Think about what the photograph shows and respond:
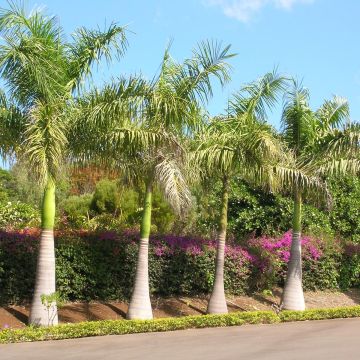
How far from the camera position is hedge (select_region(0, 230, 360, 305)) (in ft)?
44.6

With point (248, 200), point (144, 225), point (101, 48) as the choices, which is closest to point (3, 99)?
point (101, 48)

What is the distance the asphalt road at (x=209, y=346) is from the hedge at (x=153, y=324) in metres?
0.31

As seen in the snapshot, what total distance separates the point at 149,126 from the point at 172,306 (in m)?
5.23

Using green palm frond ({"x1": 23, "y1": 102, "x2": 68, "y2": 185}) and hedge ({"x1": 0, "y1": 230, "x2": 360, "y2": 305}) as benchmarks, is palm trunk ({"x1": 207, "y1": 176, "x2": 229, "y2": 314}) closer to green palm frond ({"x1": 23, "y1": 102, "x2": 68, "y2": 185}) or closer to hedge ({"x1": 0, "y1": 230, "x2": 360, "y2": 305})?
hedge ({"x1": 0, "y1": 230, "x2": 360, "y2": 305})

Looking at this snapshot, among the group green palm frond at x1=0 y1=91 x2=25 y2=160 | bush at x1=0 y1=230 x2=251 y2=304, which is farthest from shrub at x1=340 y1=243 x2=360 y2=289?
green palm frond at x1=0 y1=91 x2=25 y2=160

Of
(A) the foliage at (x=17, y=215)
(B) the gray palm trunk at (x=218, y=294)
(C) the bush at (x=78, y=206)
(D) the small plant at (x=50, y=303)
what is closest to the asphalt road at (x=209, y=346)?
(D) the small plant at (x=50, y=303)

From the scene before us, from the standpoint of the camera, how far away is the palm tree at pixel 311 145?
1599 cm

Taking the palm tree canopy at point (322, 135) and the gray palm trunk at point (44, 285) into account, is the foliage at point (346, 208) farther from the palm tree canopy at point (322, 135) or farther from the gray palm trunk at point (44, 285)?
the gray palm trunk at point (44, 285)

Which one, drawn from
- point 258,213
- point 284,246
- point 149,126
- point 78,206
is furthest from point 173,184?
point 78,206

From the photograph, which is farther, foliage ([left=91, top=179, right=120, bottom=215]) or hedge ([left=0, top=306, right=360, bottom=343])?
foliage ([left=91, top=179, right=120, bottom=215])

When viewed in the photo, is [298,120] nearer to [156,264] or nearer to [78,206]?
[156,264]

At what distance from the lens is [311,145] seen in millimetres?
16656

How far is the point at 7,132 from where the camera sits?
39.6 feet

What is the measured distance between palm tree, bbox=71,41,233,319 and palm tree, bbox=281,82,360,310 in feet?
13.9
